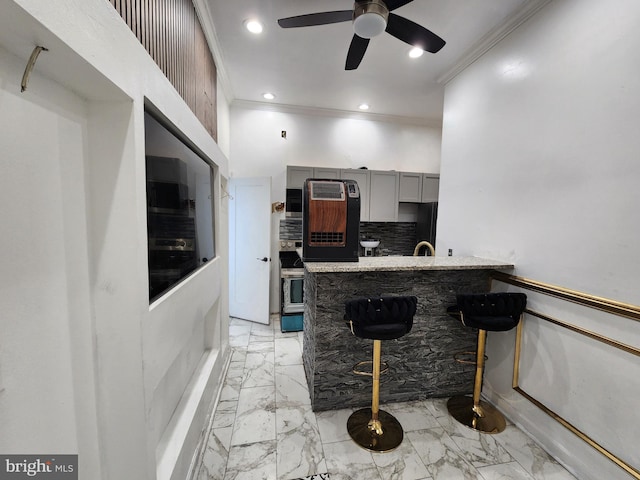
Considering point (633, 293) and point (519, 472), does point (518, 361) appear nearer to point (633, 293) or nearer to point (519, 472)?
point (519, 472)

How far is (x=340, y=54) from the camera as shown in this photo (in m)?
2.33

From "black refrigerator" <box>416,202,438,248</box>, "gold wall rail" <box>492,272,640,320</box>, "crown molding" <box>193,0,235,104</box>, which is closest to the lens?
"gold wall rail" <box>492,272,640,320</box>

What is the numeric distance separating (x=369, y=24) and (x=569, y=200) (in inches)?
64.0

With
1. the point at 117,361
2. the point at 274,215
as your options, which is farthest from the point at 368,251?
the point at 117,361

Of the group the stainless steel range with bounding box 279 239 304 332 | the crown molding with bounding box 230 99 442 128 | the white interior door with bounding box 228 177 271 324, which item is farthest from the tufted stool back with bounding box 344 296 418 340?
the crown molding with bounding box 230 99 442 128

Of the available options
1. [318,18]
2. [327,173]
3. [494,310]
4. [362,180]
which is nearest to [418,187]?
[362,180]

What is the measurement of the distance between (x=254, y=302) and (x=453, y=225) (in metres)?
2.62

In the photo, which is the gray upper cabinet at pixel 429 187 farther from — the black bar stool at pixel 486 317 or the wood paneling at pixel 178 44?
the wood paneling at pixel 178 44

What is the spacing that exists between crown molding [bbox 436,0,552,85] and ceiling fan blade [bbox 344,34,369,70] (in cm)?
110

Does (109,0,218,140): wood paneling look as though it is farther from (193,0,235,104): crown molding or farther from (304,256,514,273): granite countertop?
(304,256,514,273): granite countertop

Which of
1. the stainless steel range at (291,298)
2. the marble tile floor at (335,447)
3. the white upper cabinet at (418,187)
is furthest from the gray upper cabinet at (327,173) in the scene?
the marble tile floor at (335,447)

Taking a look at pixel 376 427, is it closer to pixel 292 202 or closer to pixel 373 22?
pixel 373 22

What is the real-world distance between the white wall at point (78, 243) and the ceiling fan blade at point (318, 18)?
1.02 metres

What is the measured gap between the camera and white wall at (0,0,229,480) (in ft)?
1.99
